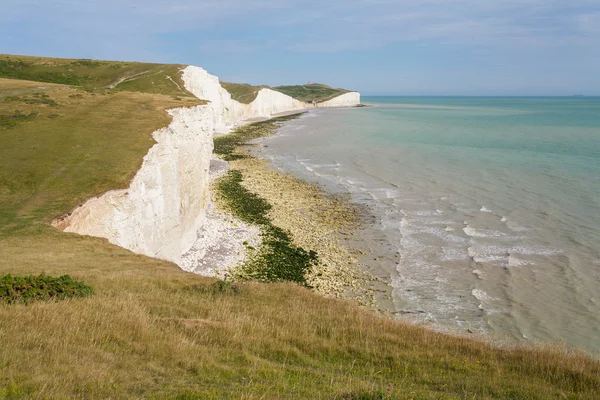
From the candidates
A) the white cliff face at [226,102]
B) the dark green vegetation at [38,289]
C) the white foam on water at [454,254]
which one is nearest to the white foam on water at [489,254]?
the white foam on water at [454,254]

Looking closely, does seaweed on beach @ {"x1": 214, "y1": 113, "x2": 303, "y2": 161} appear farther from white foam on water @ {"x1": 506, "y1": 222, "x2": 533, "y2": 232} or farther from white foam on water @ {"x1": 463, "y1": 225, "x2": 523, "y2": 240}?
white foam on water @ {"x1": 506, "y1": 222, "x2": 533, "y2": 232}

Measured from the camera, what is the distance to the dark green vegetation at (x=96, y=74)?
5841 cm

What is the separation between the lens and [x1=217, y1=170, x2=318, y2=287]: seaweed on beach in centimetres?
2320

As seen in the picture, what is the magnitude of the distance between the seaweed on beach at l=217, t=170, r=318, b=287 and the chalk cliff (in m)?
1.30

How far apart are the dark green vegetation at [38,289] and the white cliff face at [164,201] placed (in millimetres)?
8057

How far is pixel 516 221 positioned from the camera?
106ft

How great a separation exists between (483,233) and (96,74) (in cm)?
5632

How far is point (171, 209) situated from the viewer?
84.2 feet

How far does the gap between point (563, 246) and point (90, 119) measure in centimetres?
2976

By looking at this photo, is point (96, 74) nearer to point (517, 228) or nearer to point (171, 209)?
point (171, 209)

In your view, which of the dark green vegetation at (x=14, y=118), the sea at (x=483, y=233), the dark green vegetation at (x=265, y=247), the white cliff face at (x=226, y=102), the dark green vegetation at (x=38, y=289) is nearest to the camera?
the dark green vegetation at (x=38, y=289)

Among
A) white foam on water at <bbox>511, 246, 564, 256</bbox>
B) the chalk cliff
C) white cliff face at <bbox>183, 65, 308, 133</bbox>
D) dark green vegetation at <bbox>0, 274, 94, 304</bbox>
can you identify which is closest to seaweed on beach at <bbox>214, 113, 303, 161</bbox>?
white cliff face at <bbox>183, 65, 308, 133</bbox>

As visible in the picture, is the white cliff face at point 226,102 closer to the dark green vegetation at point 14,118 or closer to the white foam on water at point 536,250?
the dark green vegetation at point 14,118

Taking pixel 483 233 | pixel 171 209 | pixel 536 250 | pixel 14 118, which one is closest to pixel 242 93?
pixel 14 118
